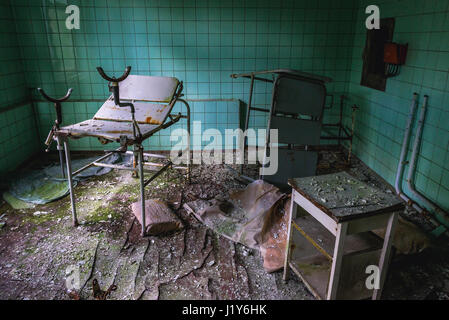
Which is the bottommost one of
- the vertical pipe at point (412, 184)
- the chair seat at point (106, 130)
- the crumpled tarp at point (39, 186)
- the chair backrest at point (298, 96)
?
the crumpled tarp at point (39, 186)

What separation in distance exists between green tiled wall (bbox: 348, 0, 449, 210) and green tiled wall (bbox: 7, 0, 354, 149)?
31.4 inches

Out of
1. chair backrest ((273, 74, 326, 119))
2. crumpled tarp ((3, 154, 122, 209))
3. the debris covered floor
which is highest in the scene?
chair backrest ((273, 74, 326, 119))

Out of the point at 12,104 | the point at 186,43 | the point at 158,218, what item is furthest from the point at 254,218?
the point at 12,104

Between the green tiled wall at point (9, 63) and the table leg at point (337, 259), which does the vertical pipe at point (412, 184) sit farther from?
the green tiled wall at point (9, 63)

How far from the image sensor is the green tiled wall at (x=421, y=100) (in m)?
3.26

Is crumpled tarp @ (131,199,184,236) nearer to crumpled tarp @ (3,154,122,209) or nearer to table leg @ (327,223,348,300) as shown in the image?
crumpled tarp @ (3,154,122,209)

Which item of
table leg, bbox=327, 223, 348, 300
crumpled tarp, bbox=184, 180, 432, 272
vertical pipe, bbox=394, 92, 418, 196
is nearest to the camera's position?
table leg, bbox=327, 223, 348, 300

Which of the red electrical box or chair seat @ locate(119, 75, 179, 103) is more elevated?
the red electrical box

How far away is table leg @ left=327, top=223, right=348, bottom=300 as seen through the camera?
1865mm

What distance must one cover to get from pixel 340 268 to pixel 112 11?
15.3ft

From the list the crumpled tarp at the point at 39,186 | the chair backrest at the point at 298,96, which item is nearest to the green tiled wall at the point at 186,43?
the crumpled tarp at the point at 39,186

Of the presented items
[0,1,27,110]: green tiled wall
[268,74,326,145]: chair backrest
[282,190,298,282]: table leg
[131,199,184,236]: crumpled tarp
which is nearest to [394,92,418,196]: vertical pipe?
[268,74,326,145]: chair backrest

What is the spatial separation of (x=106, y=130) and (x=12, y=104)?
8.87 feet

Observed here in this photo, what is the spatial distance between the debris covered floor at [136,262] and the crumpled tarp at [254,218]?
0.31ft
